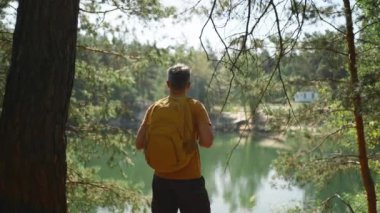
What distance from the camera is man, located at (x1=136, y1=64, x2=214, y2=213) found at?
217 centimetres

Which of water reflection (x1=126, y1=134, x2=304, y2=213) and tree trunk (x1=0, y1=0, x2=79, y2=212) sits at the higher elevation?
tree trunk (x1=0, y1=0, x2=79, y2=212)

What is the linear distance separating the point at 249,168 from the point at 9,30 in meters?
19.4

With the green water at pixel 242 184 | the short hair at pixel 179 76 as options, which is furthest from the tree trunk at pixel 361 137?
the green water at pixel 242 184

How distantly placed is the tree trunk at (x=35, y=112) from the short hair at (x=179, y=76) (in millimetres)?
A: 559

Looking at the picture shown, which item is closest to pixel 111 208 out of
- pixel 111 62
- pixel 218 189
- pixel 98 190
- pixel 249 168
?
pixel 98 190

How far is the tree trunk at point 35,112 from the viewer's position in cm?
178

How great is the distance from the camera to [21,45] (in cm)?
182

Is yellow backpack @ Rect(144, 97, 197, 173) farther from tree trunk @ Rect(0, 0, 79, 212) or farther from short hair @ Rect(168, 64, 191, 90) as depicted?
tree trunk @ Rect(0, 0, 79, 212)

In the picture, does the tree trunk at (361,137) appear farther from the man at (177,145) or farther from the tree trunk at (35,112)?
the tree trunk at (35,112)

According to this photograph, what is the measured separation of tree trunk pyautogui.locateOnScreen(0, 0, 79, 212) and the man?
49 centimetres

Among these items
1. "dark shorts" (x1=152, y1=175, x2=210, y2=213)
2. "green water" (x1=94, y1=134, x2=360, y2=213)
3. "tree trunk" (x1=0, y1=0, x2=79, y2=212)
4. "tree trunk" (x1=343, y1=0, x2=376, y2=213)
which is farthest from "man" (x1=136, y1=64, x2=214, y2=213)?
"green water" (x1=94, y1=134, x2=360, y2=213)

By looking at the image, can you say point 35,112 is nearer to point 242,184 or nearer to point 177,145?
point 177,145

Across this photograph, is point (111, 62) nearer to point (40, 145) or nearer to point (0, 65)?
point (0, 65)

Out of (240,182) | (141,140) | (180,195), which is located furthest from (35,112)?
(240,182)
